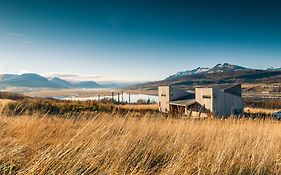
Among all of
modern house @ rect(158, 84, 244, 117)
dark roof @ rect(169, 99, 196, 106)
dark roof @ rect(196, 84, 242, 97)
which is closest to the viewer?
modern house @ rect(158, 84, 244, 117)

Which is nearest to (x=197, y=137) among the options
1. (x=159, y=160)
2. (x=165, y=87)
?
(x=159, y=160)

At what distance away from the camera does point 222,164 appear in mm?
3945

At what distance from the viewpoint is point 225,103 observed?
146 feet

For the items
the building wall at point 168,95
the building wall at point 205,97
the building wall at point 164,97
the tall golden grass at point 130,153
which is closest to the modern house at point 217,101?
the building wall at point 205,97

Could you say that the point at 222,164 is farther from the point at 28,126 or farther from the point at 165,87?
the point at 165,87

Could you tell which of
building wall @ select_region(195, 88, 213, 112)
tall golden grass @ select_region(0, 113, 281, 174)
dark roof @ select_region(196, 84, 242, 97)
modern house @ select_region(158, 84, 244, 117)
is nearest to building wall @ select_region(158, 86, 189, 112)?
modern house @ select_region(158, 84, 244, 117)

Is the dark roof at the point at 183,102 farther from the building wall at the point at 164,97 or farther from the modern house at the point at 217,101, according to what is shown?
the building wall at the point at 164,97

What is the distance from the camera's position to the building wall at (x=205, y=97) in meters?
43.5

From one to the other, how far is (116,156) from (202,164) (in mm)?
991

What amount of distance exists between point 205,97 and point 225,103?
2.74 metres

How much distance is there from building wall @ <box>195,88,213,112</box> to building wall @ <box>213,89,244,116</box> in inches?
20.7

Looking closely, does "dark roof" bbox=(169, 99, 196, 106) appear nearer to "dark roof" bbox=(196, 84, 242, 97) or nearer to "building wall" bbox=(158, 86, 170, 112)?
"building wall" bbox=(158, 86, 170, 112)

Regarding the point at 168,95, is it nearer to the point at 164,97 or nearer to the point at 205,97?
the point at 164,97

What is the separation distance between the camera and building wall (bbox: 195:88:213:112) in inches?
1711
